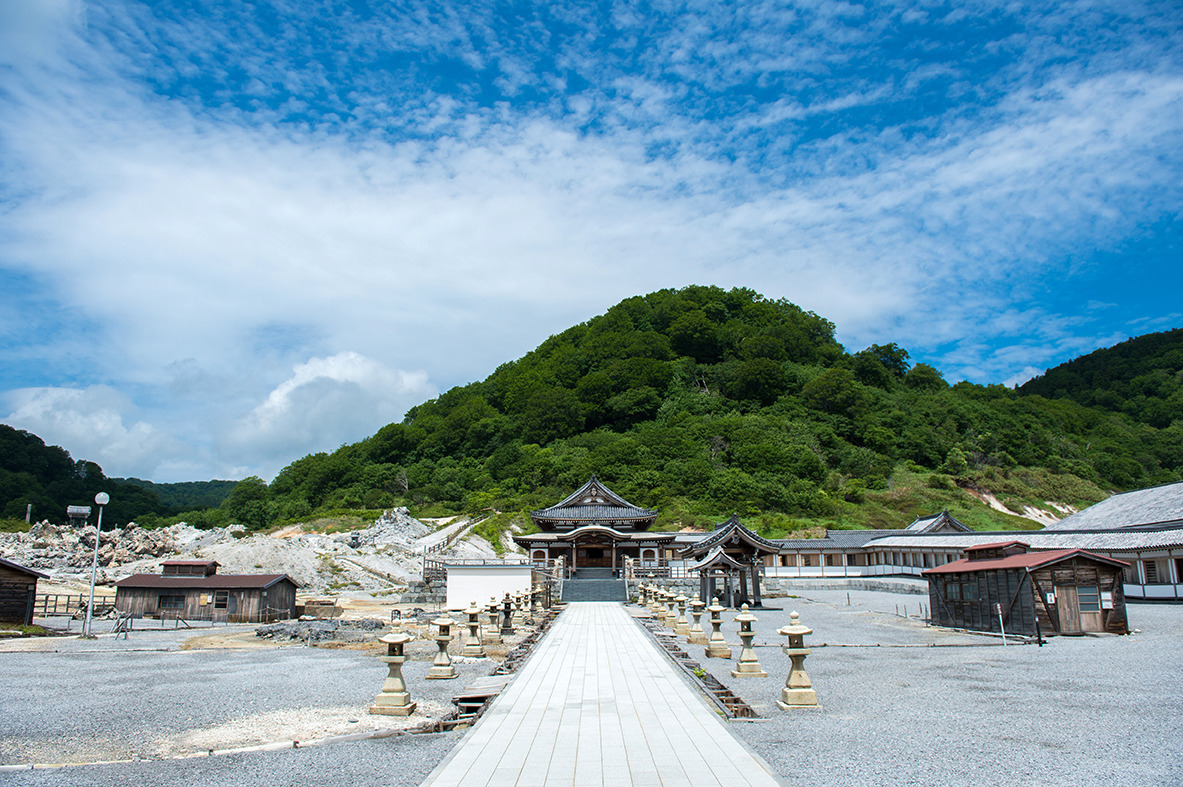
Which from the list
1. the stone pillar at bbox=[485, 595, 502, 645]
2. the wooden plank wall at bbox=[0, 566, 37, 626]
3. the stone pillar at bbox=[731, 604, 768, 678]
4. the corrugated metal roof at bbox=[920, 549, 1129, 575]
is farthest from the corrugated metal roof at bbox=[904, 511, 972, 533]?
the wooden plank wall at bbox=[0, 566, 37, 626]

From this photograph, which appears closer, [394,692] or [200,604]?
[394,692]

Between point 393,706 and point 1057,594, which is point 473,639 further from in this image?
point 1057,594

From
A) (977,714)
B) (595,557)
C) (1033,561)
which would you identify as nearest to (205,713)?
(977,714)

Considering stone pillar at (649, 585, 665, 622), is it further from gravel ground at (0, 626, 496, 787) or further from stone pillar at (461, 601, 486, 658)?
stone pillar at (461, 601, 486, 658)

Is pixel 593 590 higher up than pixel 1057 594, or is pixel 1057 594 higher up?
pixel 1057 594

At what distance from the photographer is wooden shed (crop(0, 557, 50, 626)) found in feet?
70.2

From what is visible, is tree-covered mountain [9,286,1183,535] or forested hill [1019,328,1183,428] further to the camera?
forested hill [1019,328,1183,428]

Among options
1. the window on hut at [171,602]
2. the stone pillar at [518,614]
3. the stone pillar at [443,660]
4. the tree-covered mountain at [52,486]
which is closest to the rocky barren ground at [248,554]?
the window on hut at [171,602]

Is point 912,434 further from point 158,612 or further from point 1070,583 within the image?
point 158,612

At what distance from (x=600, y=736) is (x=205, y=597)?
78.2 feet

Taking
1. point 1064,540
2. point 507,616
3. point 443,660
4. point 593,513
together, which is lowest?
point 507,616

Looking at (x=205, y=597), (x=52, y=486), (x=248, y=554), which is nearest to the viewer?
(x=205, y=597)

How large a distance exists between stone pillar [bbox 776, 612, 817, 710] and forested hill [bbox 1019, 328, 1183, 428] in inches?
4123

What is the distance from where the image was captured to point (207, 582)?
82.9 feet
